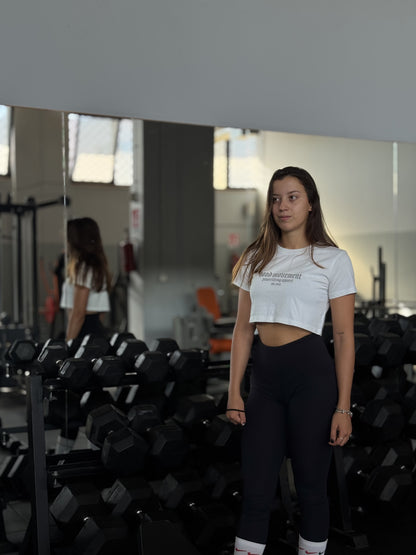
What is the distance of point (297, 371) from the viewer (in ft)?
5.82

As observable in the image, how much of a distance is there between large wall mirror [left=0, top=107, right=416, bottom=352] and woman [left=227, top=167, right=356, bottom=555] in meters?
1.35

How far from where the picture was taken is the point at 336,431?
1772 millimetres

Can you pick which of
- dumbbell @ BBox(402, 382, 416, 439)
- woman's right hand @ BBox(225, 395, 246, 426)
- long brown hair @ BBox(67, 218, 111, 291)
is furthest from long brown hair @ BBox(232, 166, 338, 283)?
long brown hair @ BBox(67, 218, 111, 291)

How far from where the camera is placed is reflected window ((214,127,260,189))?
3.35 meters

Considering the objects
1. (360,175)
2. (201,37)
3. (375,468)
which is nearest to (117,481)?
(375,468)

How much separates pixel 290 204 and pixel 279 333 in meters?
0.35

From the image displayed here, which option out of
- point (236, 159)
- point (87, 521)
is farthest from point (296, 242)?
point (236, 159)

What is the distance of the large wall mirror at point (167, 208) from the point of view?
10.2 ft

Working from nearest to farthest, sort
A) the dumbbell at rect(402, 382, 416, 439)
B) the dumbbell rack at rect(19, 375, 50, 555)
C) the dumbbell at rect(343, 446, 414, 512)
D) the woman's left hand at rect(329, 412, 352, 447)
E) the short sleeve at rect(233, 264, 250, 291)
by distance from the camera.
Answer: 1. the woman's left hand at rect(329, 412, 352, 447)
2. the short sleeve at rect(233, 264, 250, 291)
3. the dumbbell rack at rect(19, 375, 50, 555)
4. the dumbbell at rect(343, 446, 414, 512)
5. the dumbbell at rect(402, 382, 416, 439)

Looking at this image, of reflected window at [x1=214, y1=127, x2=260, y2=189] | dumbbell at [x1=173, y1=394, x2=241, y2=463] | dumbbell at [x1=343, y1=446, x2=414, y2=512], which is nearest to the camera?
dumbbell at [x1=173, y1=394, x2=241, y2=463]

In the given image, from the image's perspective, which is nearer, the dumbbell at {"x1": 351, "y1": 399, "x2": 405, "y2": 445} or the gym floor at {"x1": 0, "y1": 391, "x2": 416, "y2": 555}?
the gym floor at {"x1": 0, "y1": 391, "x2": 416, "y2": 555}

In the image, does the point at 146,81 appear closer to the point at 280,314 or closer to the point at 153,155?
the point at 153,155

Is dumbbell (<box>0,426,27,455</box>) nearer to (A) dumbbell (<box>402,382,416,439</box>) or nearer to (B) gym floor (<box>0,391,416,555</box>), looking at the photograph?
(B) gym floor (<box>0,391,416,555</box>)

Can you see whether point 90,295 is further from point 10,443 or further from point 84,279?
point 10,443
